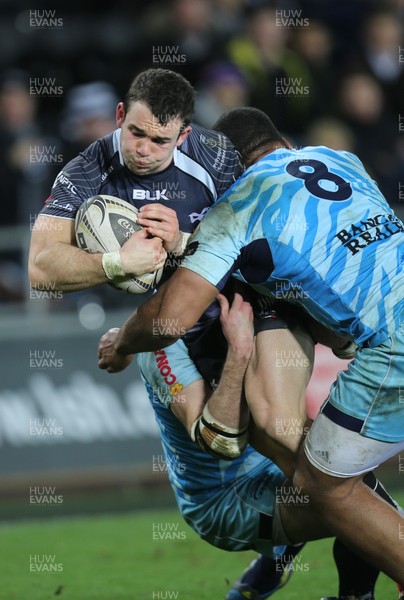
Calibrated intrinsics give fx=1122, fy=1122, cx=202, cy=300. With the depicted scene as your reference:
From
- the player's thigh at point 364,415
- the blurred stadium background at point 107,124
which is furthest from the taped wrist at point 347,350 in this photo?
the blurred stadium background at point 107,124

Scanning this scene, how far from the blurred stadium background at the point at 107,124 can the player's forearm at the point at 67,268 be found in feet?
13.6

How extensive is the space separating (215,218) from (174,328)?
0.56m

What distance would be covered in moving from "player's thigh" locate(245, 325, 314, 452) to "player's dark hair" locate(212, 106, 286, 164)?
→ 0.98 meters

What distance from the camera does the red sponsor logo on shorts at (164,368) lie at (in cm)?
603

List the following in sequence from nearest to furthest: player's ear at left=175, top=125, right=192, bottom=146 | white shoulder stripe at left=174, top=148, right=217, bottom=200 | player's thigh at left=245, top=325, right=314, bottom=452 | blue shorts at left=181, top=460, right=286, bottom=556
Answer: player's thigh at left=245, top=325, right=314, bottom=452, player's ear at left=175, top=125, right=192, bottom=146, white shoulder stripe at left=174, top=148, right=217, bottom=200, blue shorts at left=181, top=460, right=286, bottom=556

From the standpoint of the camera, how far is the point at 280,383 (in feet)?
18.1

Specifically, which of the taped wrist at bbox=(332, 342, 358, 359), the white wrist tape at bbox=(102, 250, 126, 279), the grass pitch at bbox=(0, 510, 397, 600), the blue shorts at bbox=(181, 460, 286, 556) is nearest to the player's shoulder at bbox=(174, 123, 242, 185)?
the white wrist tape at bbox=(102, 250, 126, 279)

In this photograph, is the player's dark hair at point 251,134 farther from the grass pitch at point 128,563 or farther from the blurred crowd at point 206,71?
the blurred crowd at point 206,71

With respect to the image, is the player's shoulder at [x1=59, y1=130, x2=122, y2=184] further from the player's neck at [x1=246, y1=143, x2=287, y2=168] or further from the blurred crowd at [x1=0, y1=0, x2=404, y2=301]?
the blurred crowd at [x1=0, y1=0, x2=404, y2=301]

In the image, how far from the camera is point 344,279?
204 inches

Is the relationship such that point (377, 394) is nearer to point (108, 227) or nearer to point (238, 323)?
point (238, 323)

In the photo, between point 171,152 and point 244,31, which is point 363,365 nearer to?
point 171,152

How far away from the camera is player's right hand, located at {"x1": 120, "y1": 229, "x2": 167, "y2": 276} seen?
17.5 feet

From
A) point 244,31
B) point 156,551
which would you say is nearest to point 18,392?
point 156,551
